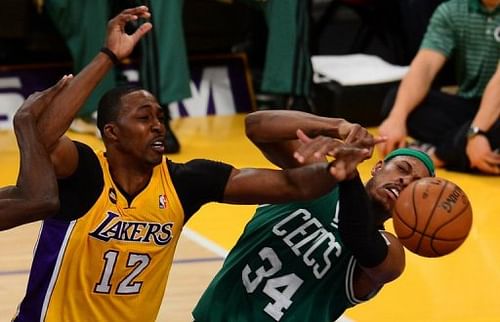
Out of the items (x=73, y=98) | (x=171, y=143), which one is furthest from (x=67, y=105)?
(x=171, y=143)

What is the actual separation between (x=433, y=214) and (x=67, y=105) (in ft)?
3.65

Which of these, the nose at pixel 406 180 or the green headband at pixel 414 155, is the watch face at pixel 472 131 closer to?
the green headband at pixel 414 155

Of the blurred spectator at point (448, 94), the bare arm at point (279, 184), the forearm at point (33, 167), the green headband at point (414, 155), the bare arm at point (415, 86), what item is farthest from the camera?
the bare arm at point (415, 86)

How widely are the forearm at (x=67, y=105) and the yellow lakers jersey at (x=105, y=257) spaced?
0.27 m

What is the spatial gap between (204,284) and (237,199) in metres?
1.38

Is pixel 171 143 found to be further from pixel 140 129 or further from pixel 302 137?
pixel 302 137

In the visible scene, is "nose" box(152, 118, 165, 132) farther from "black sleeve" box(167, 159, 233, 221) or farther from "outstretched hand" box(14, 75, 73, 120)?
"outstretched hand" box(14, 75, 73, 120)

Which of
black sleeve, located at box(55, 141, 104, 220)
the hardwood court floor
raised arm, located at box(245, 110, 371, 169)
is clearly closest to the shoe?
the hardwood court floor

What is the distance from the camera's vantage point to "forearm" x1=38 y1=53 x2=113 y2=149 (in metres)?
3.65

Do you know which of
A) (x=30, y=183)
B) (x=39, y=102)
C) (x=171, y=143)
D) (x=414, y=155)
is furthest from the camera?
(x=171, y=143)

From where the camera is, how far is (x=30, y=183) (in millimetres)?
3566

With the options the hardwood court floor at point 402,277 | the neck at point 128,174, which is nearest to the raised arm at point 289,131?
the neck at point 128,174

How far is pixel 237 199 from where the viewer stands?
13.0ft

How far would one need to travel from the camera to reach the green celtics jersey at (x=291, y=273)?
3.99 m
